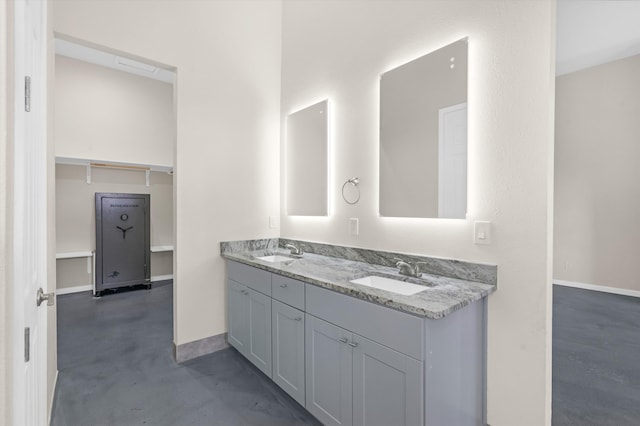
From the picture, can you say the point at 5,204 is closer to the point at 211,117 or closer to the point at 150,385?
the point at 150,385

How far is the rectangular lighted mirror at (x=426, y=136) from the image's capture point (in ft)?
5.90

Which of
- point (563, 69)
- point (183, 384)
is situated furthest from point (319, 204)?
point (563, 69)

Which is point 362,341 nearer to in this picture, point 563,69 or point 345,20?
point 345,20

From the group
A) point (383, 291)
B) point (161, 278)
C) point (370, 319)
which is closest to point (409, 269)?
point (383, 291)

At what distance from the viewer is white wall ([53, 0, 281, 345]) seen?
7.89ft

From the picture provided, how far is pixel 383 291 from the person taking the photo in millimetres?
1517

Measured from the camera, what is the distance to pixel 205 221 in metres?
2.68

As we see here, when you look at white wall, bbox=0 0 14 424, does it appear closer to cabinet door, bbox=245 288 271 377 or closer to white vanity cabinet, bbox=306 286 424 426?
white vanity cabinet, bbox=306 286 424 426

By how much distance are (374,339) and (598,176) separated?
545 centimetres

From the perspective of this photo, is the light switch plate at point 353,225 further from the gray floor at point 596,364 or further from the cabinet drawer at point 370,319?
the gray floor at point 596,364

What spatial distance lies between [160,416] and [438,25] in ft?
9.99

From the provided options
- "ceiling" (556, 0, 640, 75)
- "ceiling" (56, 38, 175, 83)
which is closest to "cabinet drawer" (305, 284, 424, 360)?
"ceiling" (56, 38, 175, 83)

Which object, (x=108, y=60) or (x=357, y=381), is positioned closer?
(x=357, y=381)

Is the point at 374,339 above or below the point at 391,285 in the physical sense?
below
